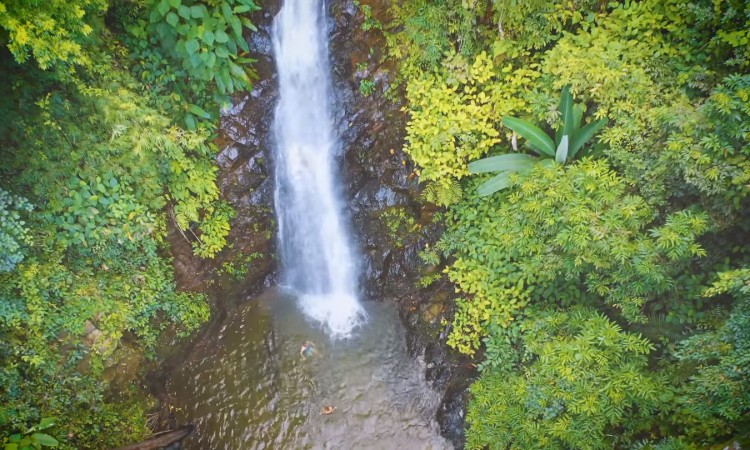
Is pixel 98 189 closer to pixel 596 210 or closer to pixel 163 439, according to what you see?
pixel 163 439

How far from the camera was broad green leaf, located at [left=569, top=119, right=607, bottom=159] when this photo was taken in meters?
4.19

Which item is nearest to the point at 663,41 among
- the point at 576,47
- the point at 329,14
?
the point at 576,47

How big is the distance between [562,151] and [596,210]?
1.03 m

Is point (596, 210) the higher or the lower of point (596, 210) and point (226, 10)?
the lower

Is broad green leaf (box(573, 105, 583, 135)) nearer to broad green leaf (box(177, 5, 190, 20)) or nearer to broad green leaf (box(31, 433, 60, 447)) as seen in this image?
broad green leaf (box(177, 5, 190, 20))

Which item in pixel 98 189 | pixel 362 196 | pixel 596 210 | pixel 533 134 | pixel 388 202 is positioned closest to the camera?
pixel 596 210

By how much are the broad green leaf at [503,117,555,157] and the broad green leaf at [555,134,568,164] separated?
5.8 inches

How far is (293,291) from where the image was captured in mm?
7348

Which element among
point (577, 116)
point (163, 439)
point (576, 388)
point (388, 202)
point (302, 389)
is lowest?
point (576, 388)

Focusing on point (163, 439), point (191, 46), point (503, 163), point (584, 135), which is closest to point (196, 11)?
point (191, 46)

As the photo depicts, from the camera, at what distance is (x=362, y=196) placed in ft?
21.8

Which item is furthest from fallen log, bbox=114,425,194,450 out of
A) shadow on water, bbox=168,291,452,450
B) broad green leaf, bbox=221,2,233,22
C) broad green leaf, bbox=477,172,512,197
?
broad green leaf, bbox=221,2,233,22

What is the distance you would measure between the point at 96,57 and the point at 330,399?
18.1 ft

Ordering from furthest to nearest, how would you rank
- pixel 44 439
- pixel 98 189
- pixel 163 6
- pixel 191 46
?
pixel 98 189, pixel 191 46, pixel 163 6, pixel 44 439
